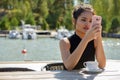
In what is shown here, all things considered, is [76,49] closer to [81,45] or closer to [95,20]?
[81,45]

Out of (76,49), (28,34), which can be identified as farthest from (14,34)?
(76,49)

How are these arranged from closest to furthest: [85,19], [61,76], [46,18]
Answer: [61,76], [85,19], [46,18]

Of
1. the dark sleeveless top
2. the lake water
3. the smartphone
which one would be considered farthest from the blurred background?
the smartphone

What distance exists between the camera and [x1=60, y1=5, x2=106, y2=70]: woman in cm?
261

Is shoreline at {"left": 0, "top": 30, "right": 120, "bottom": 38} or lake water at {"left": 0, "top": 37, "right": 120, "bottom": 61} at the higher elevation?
lake water at {"left": 0, "top": 37, "right": 120, "bottom": 61}

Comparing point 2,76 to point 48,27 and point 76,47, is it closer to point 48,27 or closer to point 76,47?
point 76,47

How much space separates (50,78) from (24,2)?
5128 centimetres

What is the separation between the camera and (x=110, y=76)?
243 cm

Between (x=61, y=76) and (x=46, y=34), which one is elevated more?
(x=61, y=76)

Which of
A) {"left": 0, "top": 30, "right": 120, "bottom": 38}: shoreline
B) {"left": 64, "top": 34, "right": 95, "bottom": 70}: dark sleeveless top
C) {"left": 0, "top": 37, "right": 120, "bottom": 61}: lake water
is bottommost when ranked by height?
{"left": 0, "top": 30, "right": 120, "bottom": 38}: shoreline

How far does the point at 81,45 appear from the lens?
2582 millimetres

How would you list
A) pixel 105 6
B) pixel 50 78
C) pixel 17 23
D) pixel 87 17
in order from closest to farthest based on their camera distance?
pixel 50 78 → pixel 87 17 → pixel 105 6 → pixel 17 23

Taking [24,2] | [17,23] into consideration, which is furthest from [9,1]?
[17,23]

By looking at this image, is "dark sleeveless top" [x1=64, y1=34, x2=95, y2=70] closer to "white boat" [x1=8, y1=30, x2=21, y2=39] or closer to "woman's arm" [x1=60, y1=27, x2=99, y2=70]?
"woman's arm" [x1=60, y1=27, x2=99, y2=70]
